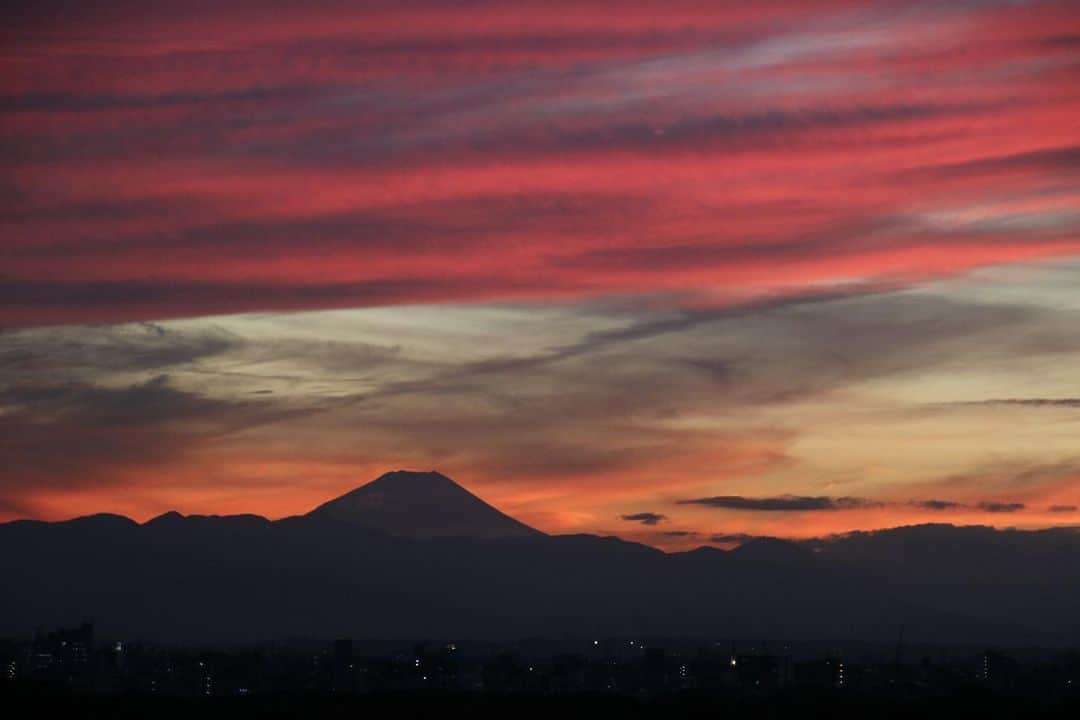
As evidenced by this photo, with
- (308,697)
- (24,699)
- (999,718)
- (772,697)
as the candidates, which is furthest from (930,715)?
(24,699)

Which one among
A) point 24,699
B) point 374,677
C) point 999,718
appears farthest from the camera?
point 374,677

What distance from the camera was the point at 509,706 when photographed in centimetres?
7506

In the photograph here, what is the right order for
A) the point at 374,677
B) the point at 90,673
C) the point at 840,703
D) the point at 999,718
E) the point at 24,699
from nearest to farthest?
1. the point at 24,699
2. the point at 999,718
3. the point at 840,703
4. the point at 374,677
5. the point at 90,673

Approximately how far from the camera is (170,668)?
196750 millimetres

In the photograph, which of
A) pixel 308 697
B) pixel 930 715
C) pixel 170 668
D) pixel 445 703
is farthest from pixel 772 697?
pixel 170 668

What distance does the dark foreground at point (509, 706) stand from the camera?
70.6 metres

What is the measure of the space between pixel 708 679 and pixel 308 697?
4256 inches

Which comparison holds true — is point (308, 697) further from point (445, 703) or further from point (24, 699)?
point (24, 699)

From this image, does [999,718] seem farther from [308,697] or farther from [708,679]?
[708,679]

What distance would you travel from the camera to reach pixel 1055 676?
601ft

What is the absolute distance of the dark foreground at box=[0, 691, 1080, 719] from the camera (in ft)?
232

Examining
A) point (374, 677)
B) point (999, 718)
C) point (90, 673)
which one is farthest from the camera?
point (90, 673)

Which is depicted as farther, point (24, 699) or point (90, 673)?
point (90, 673)

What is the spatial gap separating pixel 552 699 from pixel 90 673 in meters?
127
